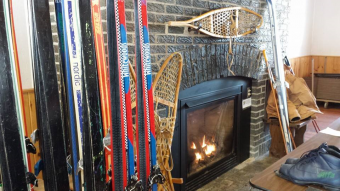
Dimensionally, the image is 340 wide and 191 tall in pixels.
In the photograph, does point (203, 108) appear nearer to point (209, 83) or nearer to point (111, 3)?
point (209, 83)

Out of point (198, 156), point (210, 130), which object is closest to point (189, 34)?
point (210, 130)

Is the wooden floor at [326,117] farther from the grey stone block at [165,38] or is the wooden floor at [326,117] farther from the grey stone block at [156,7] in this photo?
the grey stone block at [156,7]

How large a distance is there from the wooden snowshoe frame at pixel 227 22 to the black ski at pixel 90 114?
843 mm

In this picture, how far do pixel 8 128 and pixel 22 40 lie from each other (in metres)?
1.15

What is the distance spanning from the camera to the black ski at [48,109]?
3.79 ft

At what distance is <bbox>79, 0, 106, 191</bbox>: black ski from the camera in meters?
1.23

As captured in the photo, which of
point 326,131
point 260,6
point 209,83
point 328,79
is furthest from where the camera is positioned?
point 328,79

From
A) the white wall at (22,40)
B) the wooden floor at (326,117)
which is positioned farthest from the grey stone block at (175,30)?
the wooden floor at (326,117)

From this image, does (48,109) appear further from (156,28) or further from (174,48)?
(174,48)

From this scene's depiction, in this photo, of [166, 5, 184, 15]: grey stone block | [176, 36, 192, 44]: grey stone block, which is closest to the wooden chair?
[176, 36, 192, 44]: grey stone block

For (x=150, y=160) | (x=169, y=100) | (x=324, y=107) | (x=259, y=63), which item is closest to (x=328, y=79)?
(x=324, y=107)

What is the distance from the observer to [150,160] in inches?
59.4

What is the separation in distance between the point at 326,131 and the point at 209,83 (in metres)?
0.97

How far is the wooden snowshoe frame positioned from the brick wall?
6cm
